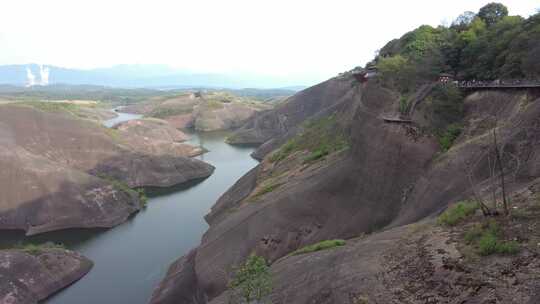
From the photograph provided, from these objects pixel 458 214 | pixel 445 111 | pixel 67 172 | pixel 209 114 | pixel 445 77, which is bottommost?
pixel 67 172

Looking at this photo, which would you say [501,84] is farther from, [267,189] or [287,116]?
[287,116]

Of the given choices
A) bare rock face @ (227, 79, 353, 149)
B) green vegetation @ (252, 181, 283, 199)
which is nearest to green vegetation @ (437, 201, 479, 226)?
green vegetation @ (252, 181, 283, 199)

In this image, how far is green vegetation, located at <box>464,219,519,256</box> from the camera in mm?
12602

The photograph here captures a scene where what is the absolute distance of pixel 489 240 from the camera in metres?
13.2

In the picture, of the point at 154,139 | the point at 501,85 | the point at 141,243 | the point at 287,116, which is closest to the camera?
the point at 501,85

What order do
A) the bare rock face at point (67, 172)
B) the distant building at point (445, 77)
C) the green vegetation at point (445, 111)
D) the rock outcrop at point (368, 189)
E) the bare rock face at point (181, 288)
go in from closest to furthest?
the rock outcrop at point (368, 189) < the green vegetation at point (445, 111) < the bare rock face at point (181, 288) < the distant building at point (445, 77) < the bare rock face at point (67, 172)

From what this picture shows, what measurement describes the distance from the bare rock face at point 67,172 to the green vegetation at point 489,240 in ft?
159

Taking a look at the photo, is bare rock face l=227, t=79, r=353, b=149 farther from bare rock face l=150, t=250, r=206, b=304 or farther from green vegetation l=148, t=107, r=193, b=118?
bare rock face l=150, t=250, r=206, b=304

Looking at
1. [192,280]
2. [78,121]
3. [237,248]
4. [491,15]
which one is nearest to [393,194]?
[237,248]

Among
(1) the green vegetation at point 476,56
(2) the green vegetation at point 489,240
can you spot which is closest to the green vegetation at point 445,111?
(1) the green vegetation at point 476,56

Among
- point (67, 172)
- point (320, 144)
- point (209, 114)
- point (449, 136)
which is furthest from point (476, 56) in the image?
point (209, 114)

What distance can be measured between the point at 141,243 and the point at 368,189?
28.8 metres

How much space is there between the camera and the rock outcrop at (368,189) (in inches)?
723

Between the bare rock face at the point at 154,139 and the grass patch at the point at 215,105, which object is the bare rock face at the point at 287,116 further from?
the grass patch at the point at 215,105
